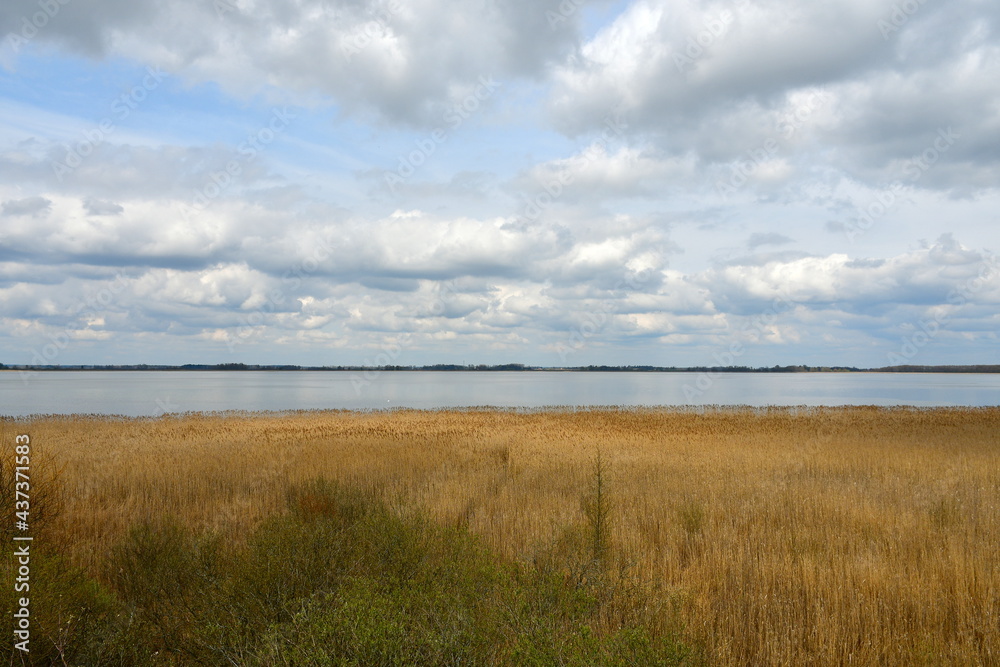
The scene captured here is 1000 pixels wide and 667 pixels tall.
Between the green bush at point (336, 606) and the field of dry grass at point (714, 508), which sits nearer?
the green bush at point (336, 606)

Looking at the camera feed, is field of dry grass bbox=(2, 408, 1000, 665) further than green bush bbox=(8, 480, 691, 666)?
Yes

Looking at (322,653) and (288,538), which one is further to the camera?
(288,538)

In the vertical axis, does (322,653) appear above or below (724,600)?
above

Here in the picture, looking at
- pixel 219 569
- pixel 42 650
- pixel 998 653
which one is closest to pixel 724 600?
pixel 998 653

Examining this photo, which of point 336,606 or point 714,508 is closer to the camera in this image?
point 336,606

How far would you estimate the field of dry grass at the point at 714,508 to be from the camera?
5969 mm

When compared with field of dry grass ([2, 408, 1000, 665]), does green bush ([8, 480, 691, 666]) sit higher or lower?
higher

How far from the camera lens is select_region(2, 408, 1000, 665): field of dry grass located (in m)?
5.97

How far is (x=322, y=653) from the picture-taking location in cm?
348

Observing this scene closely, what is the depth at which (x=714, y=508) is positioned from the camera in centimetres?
1086

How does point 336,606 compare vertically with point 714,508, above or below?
above

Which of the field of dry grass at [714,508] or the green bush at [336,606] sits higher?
the green bush at [336,606]

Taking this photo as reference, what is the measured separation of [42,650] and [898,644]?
7.21 meters

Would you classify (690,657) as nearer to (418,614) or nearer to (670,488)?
(418,614)
